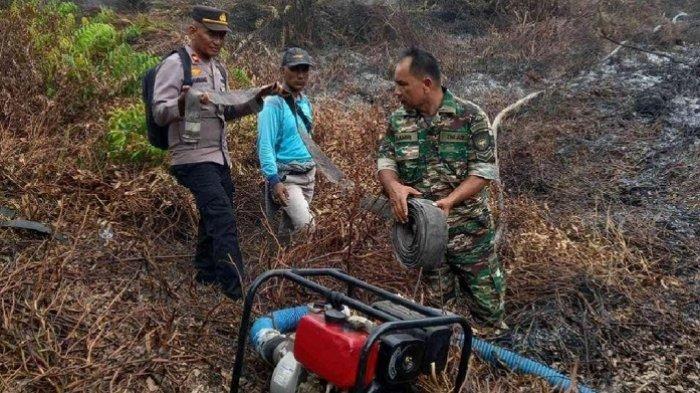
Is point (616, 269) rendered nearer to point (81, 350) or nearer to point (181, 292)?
point (181, 292)

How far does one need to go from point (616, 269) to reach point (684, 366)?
42.0 inches

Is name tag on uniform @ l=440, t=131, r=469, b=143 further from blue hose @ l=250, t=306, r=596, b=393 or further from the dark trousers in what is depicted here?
the dark trousers

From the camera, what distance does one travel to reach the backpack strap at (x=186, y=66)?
4.16 m

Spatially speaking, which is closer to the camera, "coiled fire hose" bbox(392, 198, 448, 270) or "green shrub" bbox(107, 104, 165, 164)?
"coiled fire hose" bbox(392, 198, 448, 270)

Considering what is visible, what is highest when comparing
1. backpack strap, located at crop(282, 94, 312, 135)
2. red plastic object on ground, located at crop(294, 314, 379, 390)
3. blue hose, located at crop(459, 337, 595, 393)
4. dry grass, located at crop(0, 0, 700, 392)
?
backpack strap, located at crop(282, 94, 312, 135)

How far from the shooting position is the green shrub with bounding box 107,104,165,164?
6.12 meters

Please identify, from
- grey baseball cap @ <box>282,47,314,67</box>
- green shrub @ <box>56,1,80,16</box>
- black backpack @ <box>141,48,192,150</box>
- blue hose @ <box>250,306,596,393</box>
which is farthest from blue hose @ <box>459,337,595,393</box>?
green shrub @ <box>56,1,80,16</box>

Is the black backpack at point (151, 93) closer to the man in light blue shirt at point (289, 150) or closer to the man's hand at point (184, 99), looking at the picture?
the man's hand at point (184, 99)

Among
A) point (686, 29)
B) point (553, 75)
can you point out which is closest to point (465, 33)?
point (553, 75)

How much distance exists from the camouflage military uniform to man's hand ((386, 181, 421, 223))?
19cm

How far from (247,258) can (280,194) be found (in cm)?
83

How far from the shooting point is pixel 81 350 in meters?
3.56

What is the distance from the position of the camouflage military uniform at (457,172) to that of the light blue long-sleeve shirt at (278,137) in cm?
84

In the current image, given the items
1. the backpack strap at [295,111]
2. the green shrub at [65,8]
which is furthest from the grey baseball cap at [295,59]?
the green shrub at [65,8]
